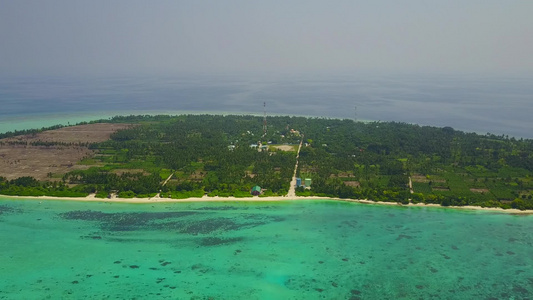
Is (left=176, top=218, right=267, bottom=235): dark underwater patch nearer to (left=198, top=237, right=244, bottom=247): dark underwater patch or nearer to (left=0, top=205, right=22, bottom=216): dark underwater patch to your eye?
(left=198, top=237, right=244, bottom=247): dark underwater patch

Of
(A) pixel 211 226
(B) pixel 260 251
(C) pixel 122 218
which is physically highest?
(C) pixel 122 218

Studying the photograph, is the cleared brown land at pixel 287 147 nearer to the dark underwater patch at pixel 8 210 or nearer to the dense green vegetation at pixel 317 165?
the dense green vegetation at pixel 317 165

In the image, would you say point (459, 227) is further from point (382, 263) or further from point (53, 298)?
point (53, 298)

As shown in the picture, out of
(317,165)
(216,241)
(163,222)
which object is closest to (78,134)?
(163,222)

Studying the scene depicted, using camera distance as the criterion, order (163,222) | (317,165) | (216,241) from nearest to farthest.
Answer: (216,241)
(163,222)
(317,165)

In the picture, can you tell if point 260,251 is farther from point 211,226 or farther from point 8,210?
point 8,210

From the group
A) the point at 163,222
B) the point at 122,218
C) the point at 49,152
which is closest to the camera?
the point at 163,222
